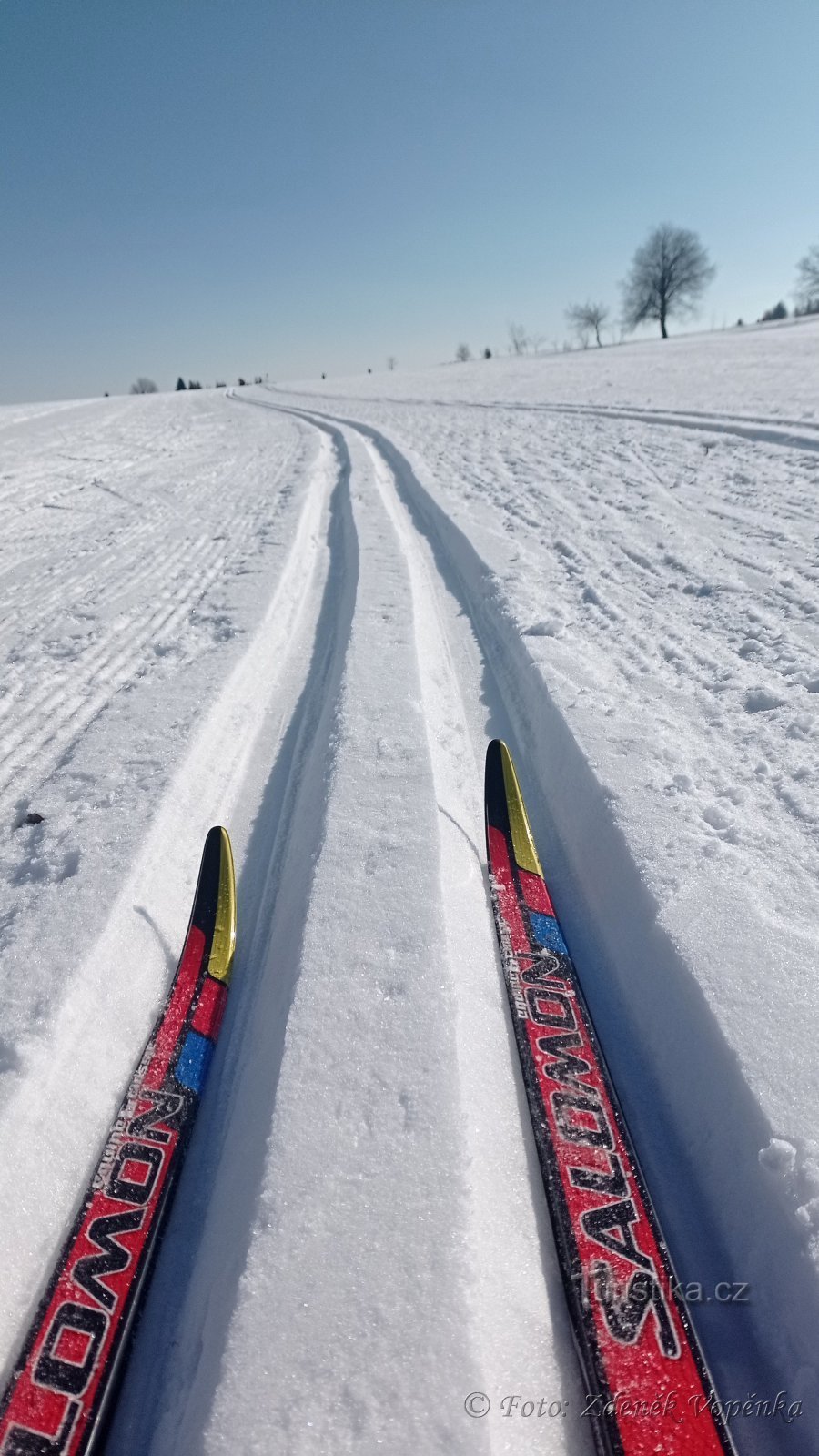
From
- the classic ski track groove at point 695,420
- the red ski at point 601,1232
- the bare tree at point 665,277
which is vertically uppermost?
the bare tree at point 665,277

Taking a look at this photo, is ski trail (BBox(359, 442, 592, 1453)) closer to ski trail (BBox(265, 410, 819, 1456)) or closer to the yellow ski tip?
the yellow ski tip

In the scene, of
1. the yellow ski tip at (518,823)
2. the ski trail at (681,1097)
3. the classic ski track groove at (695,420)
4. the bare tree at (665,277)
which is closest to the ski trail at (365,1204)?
the yellow ski tip at (518,823)

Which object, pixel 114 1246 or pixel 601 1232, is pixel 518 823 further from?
pixel 114 1246

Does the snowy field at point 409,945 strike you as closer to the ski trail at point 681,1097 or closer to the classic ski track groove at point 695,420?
the ski trail at point 681,1097

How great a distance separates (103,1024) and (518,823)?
1.66 m

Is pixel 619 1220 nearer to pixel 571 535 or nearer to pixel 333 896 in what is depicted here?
pixel 333 896

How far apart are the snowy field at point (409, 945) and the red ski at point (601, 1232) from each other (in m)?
0.06

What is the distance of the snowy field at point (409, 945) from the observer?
4.61 ft

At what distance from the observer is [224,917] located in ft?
8.23

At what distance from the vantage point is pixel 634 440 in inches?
372

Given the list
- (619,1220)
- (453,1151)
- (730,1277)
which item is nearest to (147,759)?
(453,1151)

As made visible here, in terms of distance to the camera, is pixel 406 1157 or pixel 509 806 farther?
pixel 509 806

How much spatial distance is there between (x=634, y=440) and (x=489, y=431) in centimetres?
378

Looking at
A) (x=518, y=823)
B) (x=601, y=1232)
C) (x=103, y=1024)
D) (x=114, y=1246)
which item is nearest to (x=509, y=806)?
(x=518, y=823)
